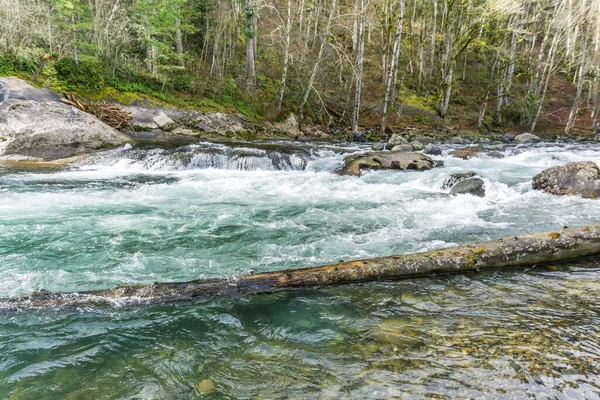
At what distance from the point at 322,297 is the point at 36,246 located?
178 inches

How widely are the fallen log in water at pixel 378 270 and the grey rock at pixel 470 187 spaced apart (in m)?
4.54

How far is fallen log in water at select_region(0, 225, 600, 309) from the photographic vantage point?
331 cm

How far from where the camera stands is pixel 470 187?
890 cm

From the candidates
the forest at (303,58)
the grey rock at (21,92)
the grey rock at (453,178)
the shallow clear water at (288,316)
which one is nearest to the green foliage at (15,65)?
the forest at (303,58)

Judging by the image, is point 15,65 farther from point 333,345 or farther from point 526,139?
point 526,139

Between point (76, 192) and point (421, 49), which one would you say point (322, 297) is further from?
point (421, 49)

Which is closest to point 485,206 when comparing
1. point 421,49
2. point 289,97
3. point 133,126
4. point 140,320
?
point 140,320

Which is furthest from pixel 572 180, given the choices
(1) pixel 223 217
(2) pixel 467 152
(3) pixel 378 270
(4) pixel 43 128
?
(4) pixel 43 128

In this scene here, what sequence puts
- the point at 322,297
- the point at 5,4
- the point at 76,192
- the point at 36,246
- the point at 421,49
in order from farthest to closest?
the point at 421,49, the point at 5,4, the point at 76,192, the point at 36,246, the point at 322,297

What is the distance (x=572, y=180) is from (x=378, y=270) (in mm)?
7641

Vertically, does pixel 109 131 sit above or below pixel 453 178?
above

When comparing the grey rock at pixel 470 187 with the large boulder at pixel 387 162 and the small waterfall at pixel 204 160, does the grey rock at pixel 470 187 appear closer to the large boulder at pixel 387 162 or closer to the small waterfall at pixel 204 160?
the large boulder at pixel 387 162

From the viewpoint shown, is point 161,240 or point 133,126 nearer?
point 161,240

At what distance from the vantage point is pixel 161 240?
5.78m
